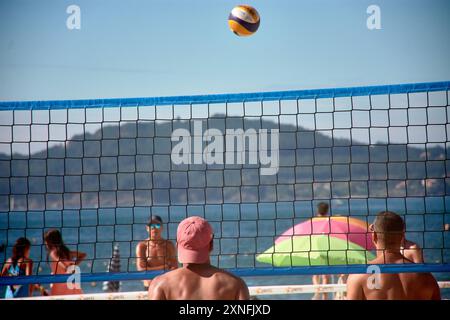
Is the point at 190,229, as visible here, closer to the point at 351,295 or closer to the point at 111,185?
the point at 351,295

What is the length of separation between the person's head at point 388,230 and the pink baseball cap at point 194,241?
144 cm

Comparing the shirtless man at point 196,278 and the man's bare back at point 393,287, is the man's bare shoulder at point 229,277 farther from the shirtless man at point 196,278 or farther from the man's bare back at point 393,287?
the man's bare back at point 393,287

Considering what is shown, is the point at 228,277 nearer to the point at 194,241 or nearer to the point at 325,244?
the point at 194,241

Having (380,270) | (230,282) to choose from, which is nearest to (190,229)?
(230,282)

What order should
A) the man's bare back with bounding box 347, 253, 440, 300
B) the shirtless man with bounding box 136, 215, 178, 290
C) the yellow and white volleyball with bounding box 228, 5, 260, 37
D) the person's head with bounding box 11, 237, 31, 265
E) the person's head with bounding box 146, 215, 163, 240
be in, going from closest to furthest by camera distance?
1. the man's bare back with bounding box 347, 253, 440, 300
2. the person's head with bounding box 11, 237, 31, 265
3. the shirtless man with bounding box 136, 215, 178, 290
4. the person's head with bounding box 146, 215, 163, 240
5. the yellow and white volleyball with bounding box 228, 5, 260, 37

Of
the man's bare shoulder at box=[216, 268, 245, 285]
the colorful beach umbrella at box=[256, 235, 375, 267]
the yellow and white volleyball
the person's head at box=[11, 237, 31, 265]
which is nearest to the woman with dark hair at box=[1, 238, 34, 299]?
the person's head at box=[11, 237, 31, 265]

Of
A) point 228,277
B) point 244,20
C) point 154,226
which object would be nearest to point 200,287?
point 228,277

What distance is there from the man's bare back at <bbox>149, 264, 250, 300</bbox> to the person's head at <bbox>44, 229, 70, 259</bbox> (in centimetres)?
415

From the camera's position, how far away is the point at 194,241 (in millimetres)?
4023

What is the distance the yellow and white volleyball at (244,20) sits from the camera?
9141 millimetres

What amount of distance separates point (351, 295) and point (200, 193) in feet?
371

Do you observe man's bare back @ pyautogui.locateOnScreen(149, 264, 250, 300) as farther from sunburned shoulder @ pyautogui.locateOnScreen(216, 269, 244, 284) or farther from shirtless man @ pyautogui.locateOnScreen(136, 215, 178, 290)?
shirtless man @ pyautogui.locateOnScreen(136, 215, 178, 290)

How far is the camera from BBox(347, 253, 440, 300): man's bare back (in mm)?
4723

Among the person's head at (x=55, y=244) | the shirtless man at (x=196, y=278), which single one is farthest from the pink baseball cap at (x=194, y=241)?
the person's head at (x=55, y=244)
